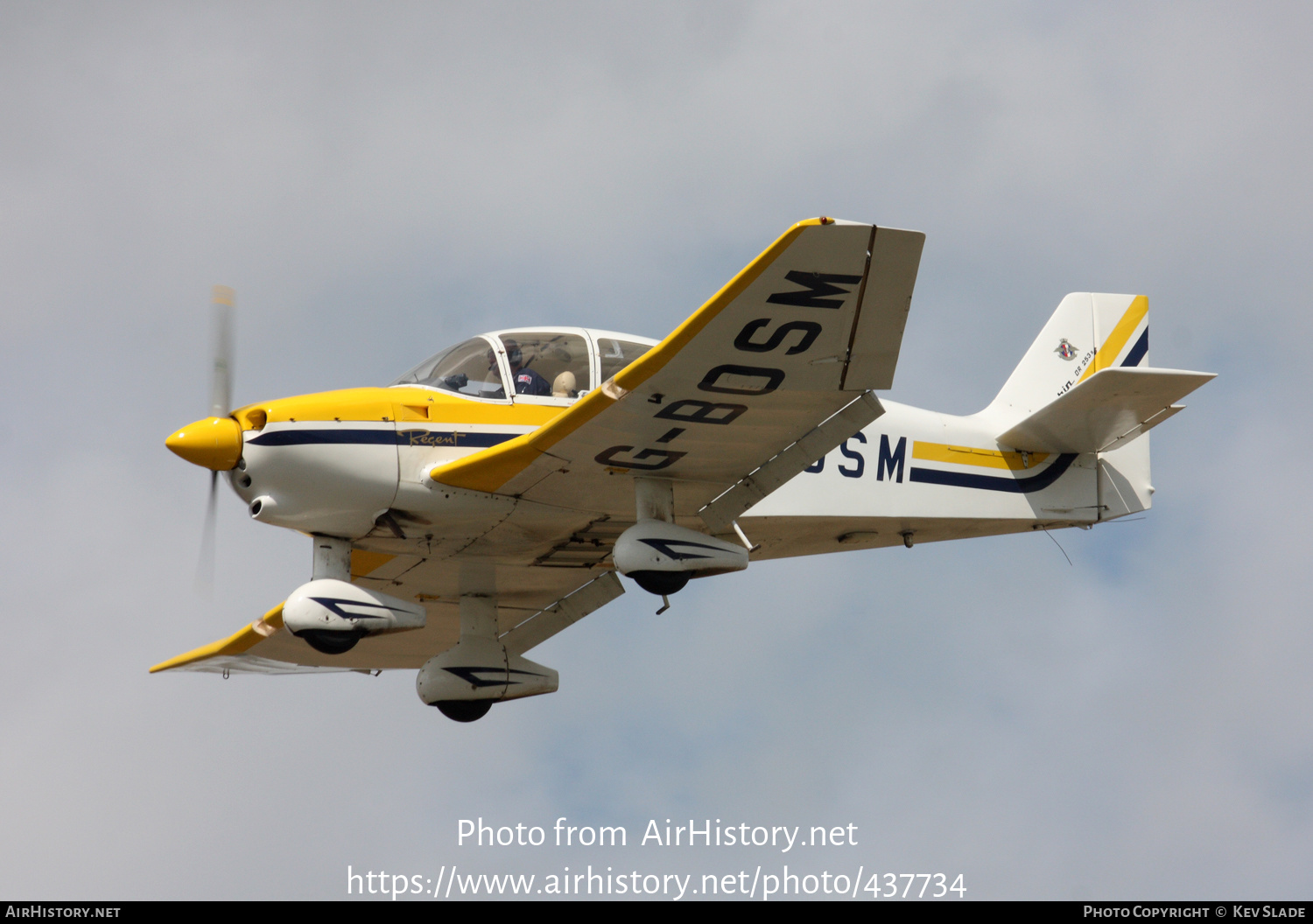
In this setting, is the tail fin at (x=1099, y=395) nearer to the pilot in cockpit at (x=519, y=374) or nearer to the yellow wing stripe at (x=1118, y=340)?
the yellow wing stripe at (x=1118, y=340)

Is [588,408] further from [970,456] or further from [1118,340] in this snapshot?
[1118,340]

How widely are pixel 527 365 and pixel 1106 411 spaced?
6053mm

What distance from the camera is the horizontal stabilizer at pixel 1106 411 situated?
13461mm

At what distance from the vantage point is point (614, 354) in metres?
12.6

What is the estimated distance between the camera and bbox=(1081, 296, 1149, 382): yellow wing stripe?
650 inches

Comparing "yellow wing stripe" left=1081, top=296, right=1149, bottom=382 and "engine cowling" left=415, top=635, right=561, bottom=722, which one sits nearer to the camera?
"engine cowling" left=415, top=635, right=561, bottom=722

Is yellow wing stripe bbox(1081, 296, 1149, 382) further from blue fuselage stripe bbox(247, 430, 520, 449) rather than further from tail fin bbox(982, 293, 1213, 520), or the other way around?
blue fuselage stripe bbox(247, 430, 520, 449)

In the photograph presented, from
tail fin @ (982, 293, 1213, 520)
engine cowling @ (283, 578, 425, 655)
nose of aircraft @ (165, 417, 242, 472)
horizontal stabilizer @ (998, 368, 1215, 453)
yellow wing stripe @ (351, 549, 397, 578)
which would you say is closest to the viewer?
nose of aircraft @ (165, 417, 242, 472)

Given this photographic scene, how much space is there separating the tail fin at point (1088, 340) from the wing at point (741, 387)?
5507mm

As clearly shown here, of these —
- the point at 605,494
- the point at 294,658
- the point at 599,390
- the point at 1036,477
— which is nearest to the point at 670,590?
the point at 605,494

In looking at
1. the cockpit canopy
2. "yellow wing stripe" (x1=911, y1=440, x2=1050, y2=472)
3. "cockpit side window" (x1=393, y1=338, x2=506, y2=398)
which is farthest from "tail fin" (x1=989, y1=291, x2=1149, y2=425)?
"cockpit side window" (x1=393, y1=338, x2=506, y2=398)

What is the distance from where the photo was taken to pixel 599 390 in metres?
10.9

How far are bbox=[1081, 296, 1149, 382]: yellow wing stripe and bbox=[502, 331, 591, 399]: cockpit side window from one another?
6.94 metres

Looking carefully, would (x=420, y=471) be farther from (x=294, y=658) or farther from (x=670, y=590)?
(x=294, y=658)
